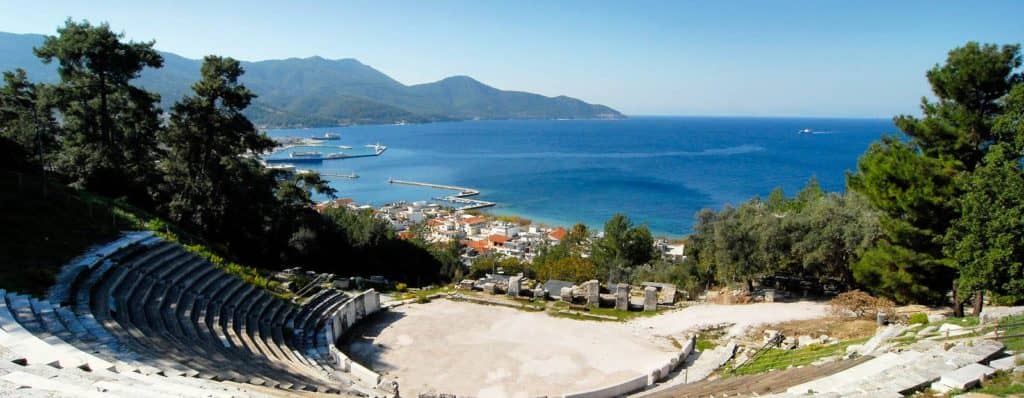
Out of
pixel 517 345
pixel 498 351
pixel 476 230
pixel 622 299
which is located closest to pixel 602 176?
pixel 476 230

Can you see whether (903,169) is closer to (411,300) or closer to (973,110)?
(973,110)

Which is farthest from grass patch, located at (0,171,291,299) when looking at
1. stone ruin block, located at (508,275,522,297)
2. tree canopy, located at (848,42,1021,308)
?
tree canopy, located at (848,42,1021,308)

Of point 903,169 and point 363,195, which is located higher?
point 903,169

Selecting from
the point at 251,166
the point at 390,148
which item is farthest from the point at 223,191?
the point at 390,148

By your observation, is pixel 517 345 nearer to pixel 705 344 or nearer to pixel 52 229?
pixel 705 344

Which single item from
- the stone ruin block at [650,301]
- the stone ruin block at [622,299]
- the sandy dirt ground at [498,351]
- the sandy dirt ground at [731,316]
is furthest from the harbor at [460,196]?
the sandy dirt ground at [731,316]

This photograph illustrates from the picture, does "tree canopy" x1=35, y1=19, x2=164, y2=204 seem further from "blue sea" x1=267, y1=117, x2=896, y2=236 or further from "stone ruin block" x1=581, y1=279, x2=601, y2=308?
"blue sea" x1=267, y1=117, x2=896, y2=236
